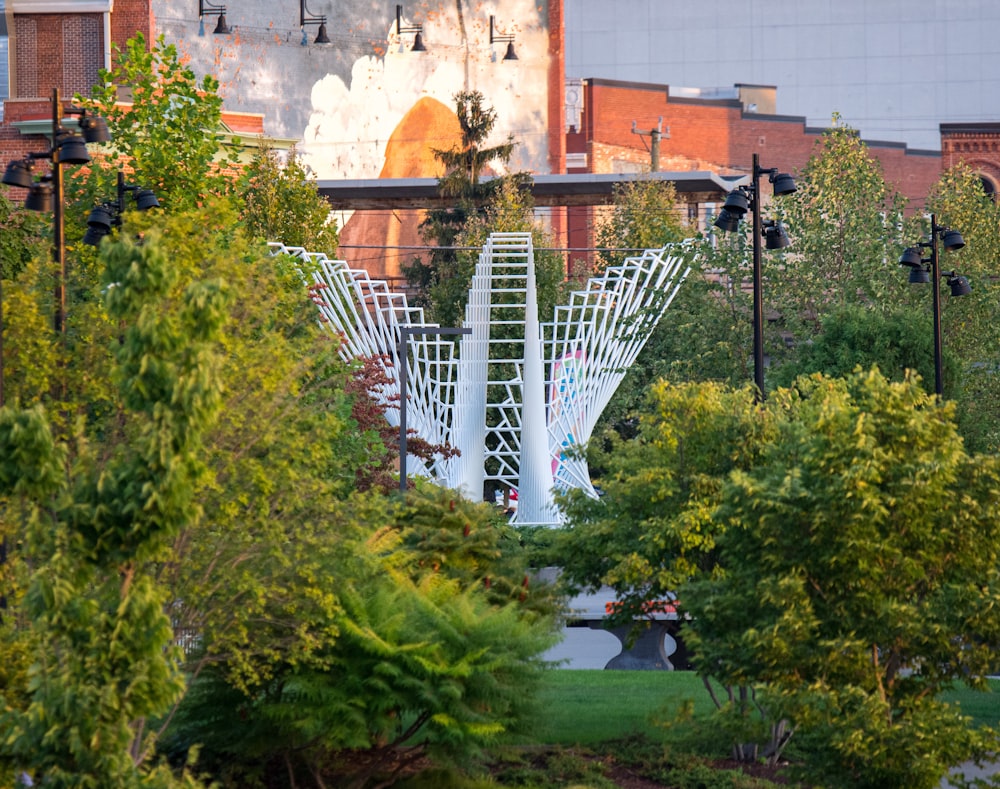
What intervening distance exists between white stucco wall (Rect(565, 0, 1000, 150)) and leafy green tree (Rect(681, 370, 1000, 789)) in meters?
84.0

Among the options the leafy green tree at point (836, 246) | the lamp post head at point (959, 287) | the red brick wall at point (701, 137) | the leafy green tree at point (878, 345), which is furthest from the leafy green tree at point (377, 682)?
the red brick wall at point (701, 137)

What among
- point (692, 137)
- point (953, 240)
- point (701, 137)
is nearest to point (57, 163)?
point (953, 240)

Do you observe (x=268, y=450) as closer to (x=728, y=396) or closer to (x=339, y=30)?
(x=728, y=396)

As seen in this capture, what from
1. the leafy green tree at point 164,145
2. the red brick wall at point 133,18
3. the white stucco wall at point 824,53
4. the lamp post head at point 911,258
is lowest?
the lamp post head at point 911,258

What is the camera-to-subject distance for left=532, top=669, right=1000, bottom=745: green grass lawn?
21359 millimetres

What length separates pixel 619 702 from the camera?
23.2 m

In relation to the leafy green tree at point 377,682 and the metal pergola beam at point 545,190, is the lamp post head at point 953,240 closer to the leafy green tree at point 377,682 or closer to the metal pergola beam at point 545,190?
the leafy green tree at point 377,682

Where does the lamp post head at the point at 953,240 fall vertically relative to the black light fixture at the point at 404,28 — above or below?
below

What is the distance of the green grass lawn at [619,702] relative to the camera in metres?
21.4

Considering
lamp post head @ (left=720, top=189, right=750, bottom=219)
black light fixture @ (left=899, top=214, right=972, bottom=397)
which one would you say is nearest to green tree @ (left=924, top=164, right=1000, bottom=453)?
black light fixture @ (left=899, top=214, right=972, bottom=397)

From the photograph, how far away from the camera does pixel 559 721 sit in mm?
22078

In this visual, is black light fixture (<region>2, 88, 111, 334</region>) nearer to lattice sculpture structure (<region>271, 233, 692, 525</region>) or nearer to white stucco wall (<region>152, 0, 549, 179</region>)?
lattice sculpture structure (<region>271, 233, 692, 525</region>)

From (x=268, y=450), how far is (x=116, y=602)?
3054 mm

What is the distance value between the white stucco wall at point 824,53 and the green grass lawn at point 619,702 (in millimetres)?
75599
